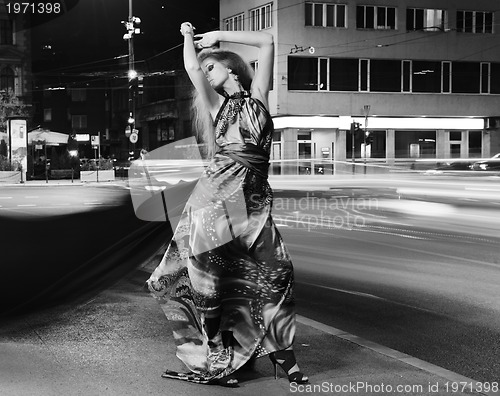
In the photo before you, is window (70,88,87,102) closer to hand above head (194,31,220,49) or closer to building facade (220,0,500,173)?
building facade (220,0,500,173)

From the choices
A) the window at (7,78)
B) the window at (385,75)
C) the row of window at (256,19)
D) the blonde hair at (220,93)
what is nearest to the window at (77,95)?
the window at (7,78)

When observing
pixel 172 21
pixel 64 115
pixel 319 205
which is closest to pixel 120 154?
pixel 64 115

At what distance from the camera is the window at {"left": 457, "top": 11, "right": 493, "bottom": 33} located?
5222 centimetres

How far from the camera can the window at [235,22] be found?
165 ft

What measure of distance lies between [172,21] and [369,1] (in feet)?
142

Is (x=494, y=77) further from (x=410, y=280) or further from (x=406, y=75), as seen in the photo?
(x=410, y=280)

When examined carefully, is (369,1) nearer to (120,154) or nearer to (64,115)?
(120,154)

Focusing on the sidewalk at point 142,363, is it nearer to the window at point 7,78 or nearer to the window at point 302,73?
the window at point 302,73

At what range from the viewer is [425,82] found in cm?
5147

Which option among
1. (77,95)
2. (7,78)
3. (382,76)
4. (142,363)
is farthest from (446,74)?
(77,95)

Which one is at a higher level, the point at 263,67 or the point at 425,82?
the point at 425,82

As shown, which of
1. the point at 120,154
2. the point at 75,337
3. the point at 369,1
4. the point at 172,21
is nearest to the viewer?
the point at 75,337

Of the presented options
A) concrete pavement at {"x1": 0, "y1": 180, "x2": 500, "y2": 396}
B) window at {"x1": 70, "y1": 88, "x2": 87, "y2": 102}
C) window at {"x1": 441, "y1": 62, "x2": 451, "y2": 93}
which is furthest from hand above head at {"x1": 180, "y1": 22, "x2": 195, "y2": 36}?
window at {"x1": 70, "y1": 88, "x2": 87, "y2": 102}

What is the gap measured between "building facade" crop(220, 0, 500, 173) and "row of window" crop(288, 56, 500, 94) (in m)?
0.06
